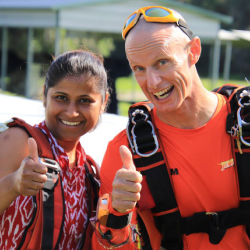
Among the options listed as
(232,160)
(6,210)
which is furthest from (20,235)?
(232,160)

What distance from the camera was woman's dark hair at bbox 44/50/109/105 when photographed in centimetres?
244

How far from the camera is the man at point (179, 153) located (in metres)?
2.21

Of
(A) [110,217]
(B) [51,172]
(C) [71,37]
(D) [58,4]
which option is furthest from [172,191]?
(C) [71,37]

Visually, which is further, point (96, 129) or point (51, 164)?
point (96, 129)

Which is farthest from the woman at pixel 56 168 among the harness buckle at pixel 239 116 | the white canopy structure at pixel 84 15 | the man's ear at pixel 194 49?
A: the white canopy structure at pixel 84 15

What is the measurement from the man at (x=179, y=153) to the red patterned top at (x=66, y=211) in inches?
6.7

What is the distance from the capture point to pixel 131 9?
→ 44.1 ft

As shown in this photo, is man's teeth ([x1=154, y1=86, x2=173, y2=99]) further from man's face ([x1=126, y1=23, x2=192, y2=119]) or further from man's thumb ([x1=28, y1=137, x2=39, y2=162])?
man's thumb ([x1=28, y1=137, x2=39, y2=162])

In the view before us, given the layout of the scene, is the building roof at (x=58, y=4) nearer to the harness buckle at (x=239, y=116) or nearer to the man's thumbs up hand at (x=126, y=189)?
the harness buckle at (x=239, y=116)

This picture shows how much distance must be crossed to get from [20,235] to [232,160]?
118cm

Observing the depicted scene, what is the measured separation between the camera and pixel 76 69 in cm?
244

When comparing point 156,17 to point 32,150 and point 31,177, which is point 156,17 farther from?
point 31,177

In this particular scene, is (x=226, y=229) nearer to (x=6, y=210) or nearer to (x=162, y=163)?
(x=162, y=163)

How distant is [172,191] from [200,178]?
17 centimetres
